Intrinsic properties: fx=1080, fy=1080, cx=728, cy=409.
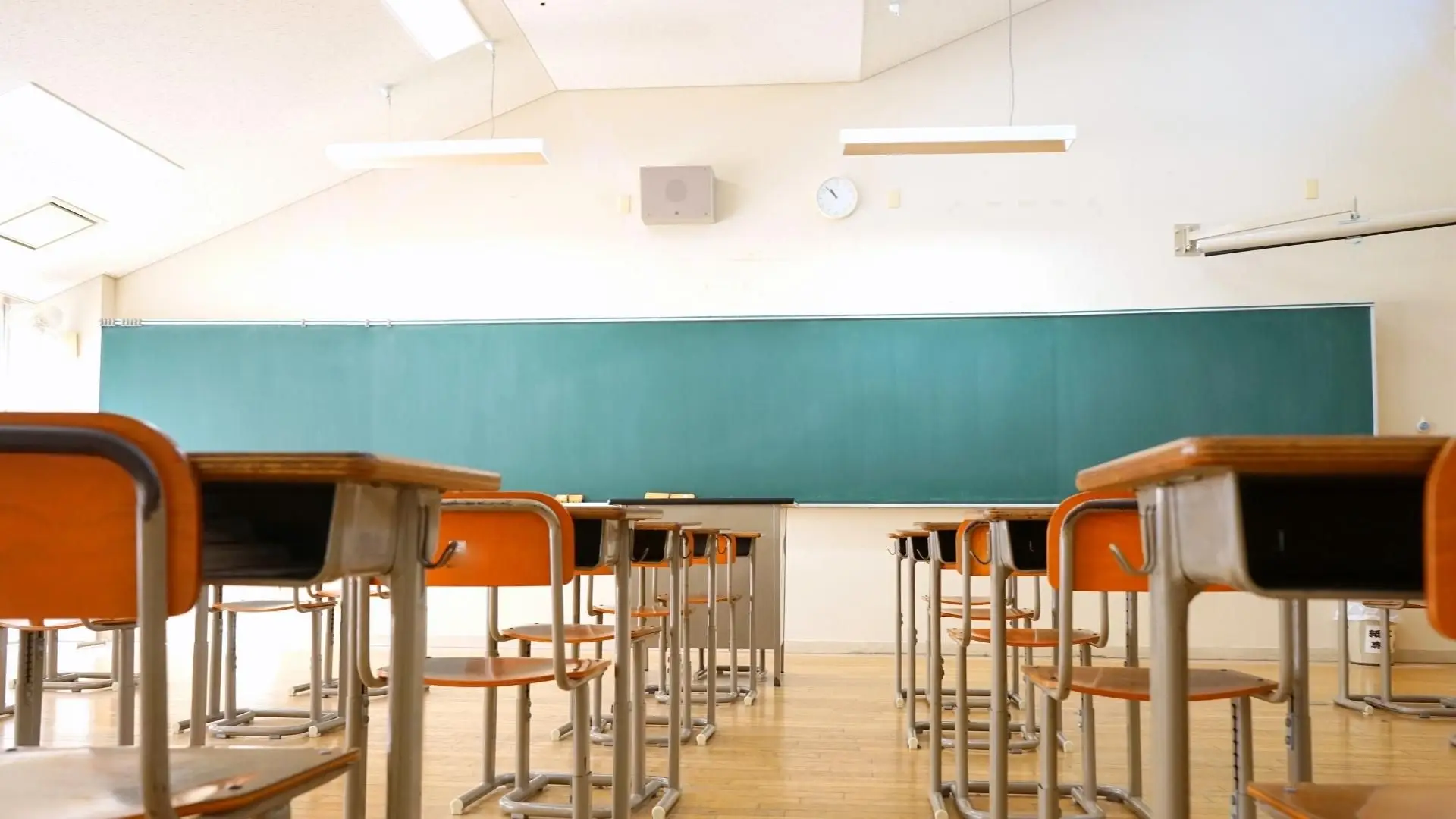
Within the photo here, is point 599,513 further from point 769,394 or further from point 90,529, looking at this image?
point 769,394

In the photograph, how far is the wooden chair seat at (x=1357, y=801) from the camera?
1034 millimetres

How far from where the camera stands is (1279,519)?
1036 millimetres

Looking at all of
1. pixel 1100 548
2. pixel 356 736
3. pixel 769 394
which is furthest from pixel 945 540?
pixel 769 394

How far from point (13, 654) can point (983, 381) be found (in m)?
5.76

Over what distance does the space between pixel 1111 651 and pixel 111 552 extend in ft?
20.6

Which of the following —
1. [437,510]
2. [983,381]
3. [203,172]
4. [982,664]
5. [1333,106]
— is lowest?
[982,664]

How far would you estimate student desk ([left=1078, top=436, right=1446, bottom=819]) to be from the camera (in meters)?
0.96

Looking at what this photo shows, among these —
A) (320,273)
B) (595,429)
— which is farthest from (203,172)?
(595,429)

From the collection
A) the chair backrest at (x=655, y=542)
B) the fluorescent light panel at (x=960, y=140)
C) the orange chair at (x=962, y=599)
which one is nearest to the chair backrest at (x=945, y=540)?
the orange chair at (x=962, y=599)

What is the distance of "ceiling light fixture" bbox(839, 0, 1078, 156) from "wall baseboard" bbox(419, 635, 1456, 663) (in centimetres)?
287

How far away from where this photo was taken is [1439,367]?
641cm

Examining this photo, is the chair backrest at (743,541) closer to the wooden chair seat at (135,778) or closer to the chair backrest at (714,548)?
the chair backrest at (714,548)

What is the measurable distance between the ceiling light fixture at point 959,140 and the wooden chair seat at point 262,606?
125 inches

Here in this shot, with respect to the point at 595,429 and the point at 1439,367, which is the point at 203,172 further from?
the point at 1439,367
